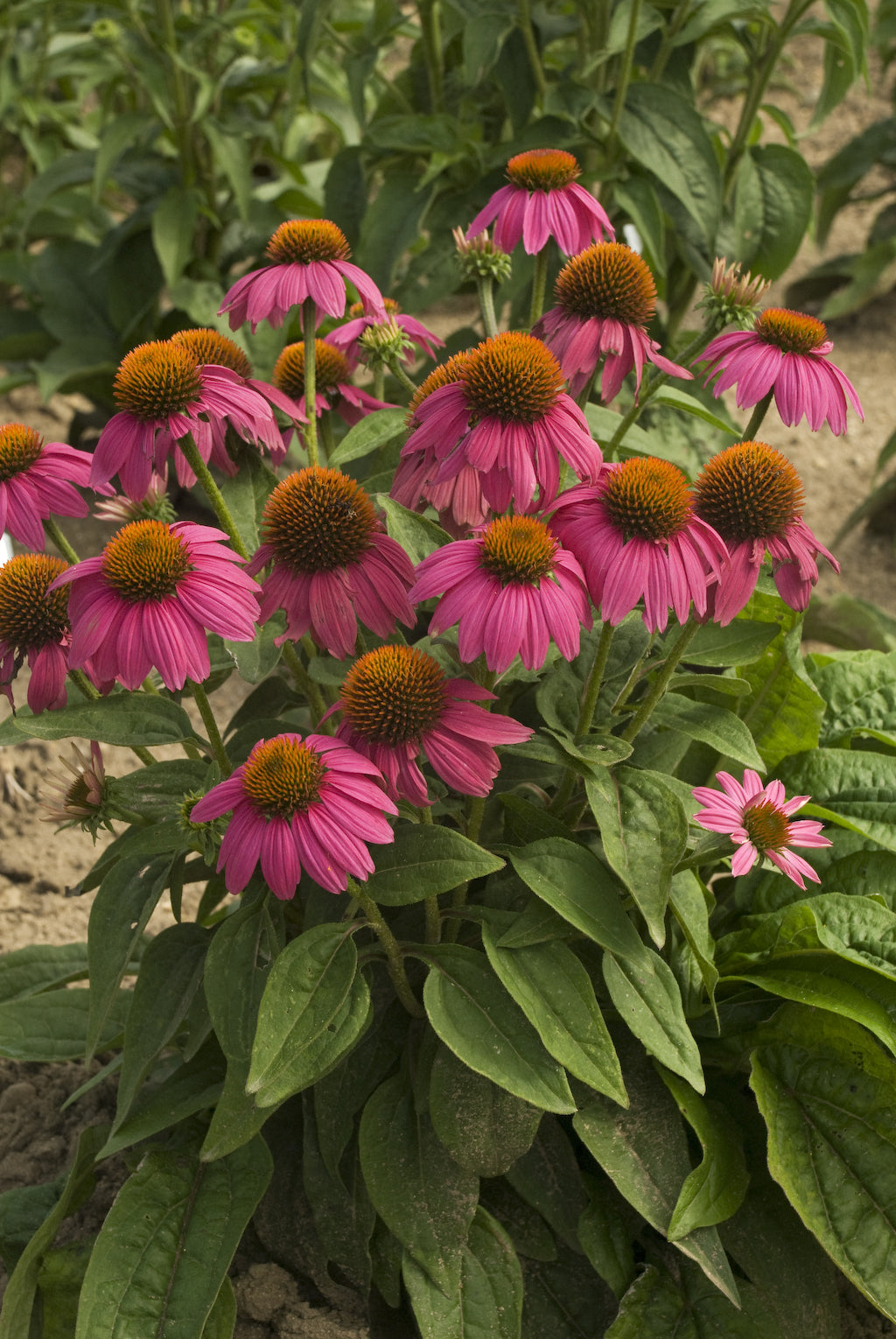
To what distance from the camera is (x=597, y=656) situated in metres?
1.52

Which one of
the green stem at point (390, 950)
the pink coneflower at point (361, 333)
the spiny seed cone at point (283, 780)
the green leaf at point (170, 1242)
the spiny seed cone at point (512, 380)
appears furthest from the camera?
the pink coneflower at point (361, 333)

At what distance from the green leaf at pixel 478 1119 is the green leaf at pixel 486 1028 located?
0.06 metres

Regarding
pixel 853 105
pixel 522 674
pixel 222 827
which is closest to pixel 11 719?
pixel 222 827

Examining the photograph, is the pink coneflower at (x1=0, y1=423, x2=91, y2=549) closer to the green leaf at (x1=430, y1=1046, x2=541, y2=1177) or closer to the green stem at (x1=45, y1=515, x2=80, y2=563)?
the green stem at (x1=45, y1=515, x2=80, y2=563)

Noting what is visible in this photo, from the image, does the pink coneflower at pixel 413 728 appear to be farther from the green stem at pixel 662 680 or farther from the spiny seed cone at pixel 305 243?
the spiny seed cone at pixel 305 243

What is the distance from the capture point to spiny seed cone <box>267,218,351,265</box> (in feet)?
5.44

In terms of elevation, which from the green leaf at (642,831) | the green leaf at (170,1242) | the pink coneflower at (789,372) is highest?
the pink coneflower at (789,372)

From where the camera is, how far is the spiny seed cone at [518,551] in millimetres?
1323

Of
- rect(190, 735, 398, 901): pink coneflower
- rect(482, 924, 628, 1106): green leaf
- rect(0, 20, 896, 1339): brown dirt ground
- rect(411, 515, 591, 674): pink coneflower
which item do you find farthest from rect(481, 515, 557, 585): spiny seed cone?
rect(0, 20, 896, 1339): brown dirt ground

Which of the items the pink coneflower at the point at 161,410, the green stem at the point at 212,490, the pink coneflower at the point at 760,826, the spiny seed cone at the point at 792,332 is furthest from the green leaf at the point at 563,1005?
the spiny seed cone at the point at 792,332

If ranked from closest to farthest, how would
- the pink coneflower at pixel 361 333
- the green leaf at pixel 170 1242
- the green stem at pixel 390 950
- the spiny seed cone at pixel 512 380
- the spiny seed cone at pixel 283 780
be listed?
the spiny seed cone at pixel 283 780, the spiny seed cone at pixel 512 380, the green stem at pixel 390 950, the green leaf at pixel 170 1242, the pink coneflower at pixel 361 333

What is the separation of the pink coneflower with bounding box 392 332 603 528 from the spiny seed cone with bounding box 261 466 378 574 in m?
0.10

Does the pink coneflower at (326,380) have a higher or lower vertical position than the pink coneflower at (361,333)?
lower

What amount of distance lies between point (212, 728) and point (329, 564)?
0.28 metres
